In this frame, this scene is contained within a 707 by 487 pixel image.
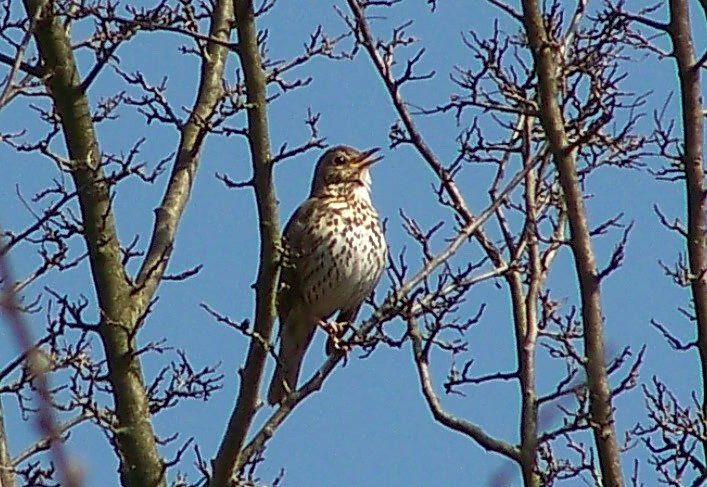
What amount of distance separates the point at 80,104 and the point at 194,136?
91 centimetres

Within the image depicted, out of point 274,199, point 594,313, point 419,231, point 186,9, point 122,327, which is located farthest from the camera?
point 186,9

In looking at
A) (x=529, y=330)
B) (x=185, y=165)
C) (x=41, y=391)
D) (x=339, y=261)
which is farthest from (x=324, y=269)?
(x=41, y=391)

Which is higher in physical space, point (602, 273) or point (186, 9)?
point (186, 9)

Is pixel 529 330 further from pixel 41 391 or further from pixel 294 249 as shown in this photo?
pixel 41 391

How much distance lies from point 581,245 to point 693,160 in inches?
24.8

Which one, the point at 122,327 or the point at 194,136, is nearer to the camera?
the point at 122,327

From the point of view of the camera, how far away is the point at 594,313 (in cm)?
516

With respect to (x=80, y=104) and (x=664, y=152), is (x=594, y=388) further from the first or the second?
(x=80, y=104)

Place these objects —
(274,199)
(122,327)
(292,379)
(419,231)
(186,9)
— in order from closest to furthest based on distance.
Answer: (274,199) < (419,231) < (122,327) < (186,9) < (292,379)

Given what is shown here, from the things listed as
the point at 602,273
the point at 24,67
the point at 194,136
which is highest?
the point at 194,136

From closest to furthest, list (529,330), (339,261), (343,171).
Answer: (529,330) < (339,261) < (343,171)

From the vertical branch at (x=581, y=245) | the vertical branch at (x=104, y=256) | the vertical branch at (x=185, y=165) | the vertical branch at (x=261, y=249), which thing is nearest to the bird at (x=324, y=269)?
the vertical branch at (x=185, y=165)

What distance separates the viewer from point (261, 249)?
552 centimetres

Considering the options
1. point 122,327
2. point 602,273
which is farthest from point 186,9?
point 602,273
